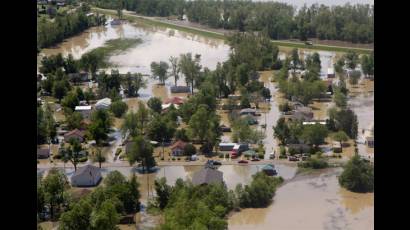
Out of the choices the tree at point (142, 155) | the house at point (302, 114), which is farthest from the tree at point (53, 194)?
the house at point (302, 114)

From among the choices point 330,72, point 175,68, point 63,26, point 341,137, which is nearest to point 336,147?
point 341,137

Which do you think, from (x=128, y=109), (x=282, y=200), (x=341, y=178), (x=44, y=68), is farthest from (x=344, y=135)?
(x=44, y=68)

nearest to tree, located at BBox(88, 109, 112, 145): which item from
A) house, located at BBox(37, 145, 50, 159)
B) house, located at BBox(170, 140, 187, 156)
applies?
house, located at BBox(37, 145, 50, 159)

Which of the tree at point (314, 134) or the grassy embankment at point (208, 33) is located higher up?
the grassy embankment at point (208, 33)

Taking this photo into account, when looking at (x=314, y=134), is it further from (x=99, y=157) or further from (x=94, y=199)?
(x=94, y=199)

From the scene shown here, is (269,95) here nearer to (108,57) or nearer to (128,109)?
(128,109)

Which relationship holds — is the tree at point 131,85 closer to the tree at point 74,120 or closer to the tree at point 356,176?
the tree at point 74,120
